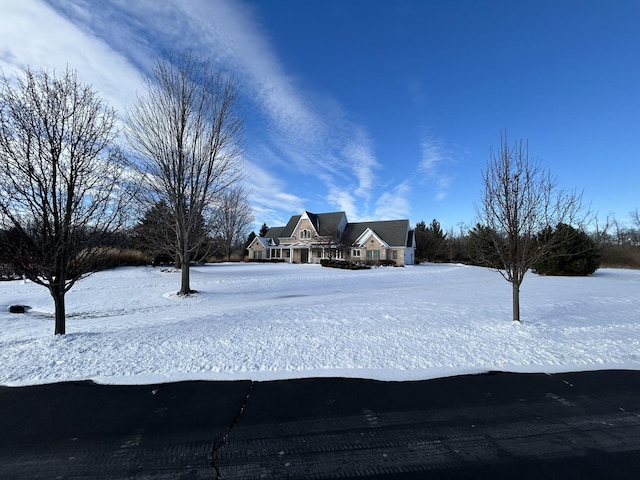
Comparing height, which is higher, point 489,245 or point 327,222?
point 327,222

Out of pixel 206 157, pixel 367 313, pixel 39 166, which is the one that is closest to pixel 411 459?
pixel 367 313

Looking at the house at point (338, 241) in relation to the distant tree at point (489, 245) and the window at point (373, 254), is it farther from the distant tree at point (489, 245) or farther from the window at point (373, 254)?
the distant tree at point (489, 245)

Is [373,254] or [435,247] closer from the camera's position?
[373,254]

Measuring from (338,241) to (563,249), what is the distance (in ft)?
88.0

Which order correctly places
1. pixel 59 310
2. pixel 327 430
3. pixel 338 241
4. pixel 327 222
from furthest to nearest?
1. pixel 327 222
2. pixel 338 241
3. pixel 59 310
4. pixel 327 430

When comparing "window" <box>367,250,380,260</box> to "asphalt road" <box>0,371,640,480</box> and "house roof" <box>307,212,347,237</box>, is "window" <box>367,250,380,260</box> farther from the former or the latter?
"asphalt road" <box>0,371,640,480</box>

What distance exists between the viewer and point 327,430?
126 inches

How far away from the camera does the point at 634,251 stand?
37219 mm

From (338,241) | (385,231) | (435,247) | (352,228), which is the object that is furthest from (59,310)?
(435,247)

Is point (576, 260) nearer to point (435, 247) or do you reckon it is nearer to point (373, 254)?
point (373, 254)

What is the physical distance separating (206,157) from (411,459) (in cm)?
1368

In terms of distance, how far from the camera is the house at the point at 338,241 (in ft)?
135

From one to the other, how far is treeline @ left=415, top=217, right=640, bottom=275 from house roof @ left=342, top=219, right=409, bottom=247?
26.6 feet

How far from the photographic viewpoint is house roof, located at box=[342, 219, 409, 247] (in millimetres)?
41438
